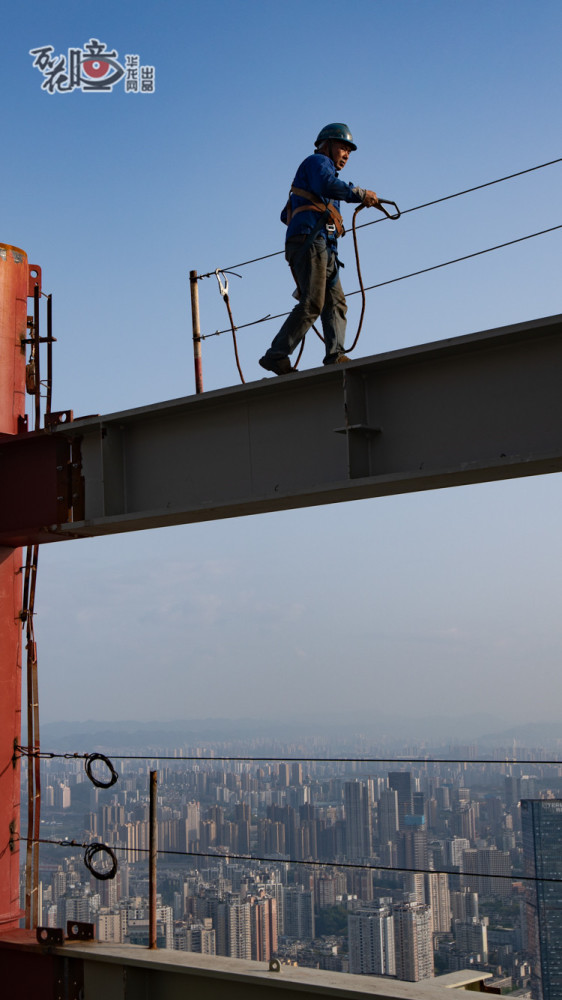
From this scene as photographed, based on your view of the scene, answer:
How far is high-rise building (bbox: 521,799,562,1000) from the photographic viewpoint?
25.2ft

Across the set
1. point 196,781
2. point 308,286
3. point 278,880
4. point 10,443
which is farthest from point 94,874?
point 196,781

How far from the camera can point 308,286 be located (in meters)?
8.09

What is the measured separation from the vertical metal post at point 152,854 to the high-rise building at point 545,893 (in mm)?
2734

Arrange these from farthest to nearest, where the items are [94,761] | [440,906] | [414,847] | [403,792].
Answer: [403,792] < [414,847] < [440,906] < [94,761]

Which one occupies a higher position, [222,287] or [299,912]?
[222,287]

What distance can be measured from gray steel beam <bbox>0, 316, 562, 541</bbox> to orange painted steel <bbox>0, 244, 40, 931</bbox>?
76cm

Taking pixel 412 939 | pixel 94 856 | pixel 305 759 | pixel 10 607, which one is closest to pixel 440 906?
pixel 412 939

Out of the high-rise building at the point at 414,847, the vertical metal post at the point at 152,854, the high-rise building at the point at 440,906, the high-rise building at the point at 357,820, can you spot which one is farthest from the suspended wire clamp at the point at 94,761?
the high-rise building at the point at 414,847

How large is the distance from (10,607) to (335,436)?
11.4 feet

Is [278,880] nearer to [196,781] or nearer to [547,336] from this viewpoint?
[196,781]

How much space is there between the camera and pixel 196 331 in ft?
29.7

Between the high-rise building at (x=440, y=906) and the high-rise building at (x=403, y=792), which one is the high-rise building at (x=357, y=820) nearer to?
the high-rise building at (x=403, y=792)

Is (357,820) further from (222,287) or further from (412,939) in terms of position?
(222,287)

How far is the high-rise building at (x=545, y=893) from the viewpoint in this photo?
7.69m
